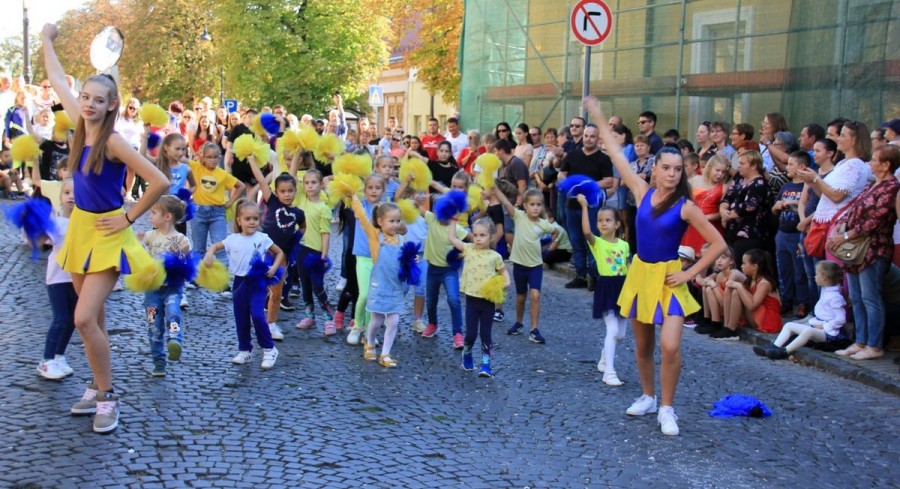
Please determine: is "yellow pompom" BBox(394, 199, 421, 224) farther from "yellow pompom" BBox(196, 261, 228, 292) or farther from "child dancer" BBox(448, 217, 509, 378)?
"yellow pompom" BBox(196, 261, 228, 292)

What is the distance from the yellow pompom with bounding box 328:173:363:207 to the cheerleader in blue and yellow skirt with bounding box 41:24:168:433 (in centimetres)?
280

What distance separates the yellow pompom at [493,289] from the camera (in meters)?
7.59

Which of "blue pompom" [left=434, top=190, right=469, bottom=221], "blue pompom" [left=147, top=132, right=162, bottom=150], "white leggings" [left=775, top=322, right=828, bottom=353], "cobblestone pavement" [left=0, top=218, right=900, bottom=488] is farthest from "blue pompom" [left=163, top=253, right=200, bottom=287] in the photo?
"white leggings" [left=775, top=322, right=828, bottom=353]

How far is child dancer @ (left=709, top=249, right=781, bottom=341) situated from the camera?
9.58 meters

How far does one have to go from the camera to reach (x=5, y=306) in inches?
368

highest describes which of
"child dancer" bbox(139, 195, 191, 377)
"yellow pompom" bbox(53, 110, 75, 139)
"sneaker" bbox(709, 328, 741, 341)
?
"yellow pompom" bbox(53, 110, 75, 139)

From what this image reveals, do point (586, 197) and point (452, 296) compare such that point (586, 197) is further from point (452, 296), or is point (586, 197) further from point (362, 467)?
point (362, 467)

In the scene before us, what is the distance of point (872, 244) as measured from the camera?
8383 millimetres

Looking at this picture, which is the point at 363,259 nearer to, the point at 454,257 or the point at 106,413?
the point at 454,257

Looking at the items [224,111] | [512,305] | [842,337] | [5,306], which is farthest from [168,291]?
[224,111]

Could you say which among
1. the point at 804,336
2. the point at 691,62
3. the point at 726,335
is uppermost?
the point at 691,62

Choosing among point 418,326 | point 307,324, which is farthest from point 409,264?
point 307,324

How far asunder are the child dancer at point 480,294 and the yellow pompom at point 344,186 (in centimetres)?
121

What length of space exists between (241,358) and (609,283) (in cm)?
304
